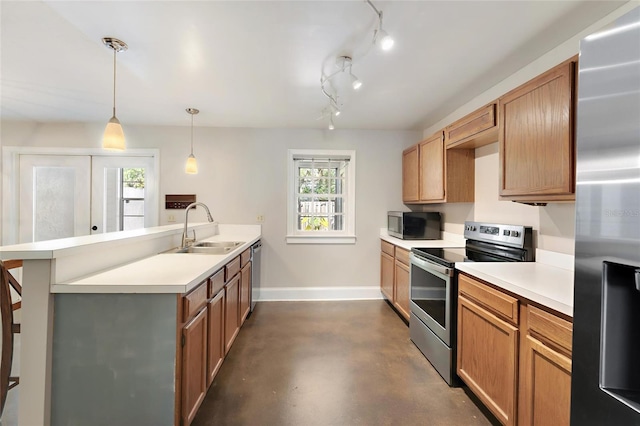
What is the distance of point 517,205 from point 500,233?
258mm

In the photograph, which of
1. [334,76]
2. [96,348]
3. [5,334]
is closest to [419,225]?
[334,76]

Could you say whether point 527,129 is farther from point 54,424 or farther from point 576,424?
point 54,424

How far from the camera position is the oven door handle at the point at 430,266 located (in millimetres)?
1952

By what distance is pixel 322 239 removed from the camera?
12.6 ft

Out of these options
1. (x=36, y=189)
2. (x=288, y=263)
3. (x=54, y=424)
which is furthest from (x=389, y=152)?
(x=36, y=189)

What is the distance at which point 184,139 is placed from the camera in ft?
12.3

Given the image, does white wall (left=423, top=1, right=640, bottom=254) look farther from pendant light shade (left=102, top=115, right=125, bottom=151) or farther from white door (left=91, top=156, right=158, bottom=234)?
white door (left=91, top=156, right=158, bottom=234)

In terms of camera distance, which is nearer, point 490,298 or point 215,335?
point 490,298

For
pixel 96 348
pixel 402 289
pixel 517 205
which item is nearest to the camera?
pixel 96 348

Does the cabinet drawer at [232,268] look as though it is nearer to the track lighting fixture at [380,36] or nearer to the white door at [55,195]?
the track lighting fixture at [380,36]

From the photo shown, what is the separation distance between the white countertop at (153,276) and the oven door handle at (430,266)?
160cm

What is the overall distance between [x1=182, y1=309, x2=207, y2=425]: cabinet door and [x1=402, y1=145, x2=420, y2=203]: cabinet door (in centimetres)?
275

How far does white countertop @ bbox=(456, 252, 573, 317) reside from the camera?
118 cm

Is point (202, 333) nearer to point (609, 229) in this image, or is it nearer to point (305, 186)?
point (609, 229)
